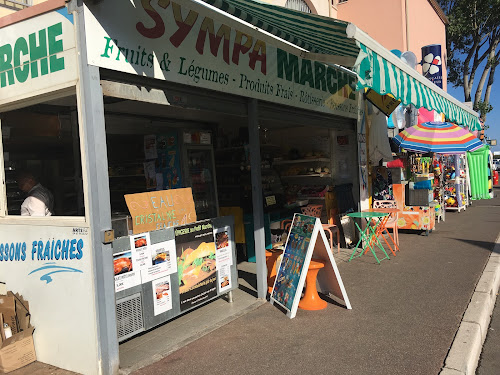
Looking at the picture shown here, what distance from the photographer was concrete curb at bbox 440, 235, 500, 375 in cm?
323

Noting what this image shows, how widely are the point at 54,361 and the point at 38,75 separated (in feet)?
7.99

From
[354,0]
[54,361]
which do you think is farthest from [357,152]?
[354,0]

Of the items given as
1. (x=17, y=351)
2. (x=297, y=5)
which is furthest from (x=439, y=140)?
(x=17, y=351)

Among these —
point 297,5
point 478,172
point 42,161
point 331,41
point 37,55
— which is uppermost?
point 297,5

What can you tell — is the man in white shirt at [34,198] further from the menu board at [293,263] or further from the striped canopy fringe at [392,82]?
the striped canopy fringe at [392,82]

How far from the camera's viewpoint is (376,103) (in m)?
8.09

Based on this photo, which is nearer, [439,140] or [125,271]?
[125,271]

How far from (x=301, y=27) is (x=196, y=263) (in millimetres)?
2692

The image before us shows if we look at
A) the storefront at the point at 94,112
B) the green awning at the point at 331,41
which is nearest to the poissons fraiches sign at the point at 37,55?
the storefront at the point at 94,112

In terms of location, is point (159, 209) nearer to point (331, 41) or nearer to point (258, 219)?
point (258, 219)

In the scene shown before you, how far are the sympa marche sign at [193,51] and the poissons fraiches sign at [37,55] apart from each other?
0.82ft

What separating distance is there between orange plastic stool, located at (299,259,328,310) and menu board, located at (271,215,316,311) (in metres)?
0.20

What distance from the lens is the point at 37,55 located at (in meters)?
3.38

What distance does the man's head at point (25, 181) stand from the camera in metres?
4.02
